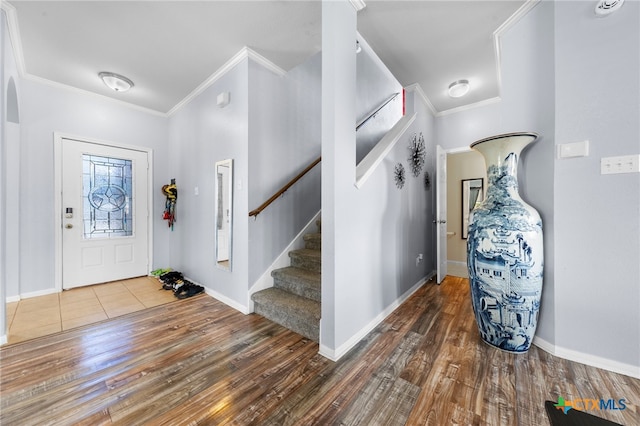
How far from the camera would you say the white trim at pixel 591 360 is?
1554 millimetres

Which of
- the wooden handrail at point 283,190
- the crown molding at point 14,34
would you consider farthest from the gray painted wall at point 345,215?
the crown molding at point 14,34

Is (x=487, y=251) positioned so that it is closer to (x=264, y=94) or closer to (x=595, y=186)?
(x=595, y=186)

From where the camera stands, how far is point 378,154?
2.37 meters

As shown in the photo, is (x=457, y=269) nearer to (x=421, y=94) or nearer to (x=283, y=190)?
(x=421, y=94)

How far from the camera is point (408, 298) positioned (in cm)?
290

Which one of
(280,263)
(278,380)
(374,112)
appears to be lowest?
(278,380)

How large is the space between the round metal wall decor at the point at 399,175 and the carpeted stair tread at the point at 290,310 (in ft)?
5.06

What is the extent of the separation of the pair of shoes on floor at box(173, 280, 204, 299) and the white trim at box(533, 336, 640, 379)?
345cm

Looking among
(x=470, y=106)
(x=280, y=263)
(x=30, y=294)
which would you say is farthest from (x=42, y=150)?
(x=470, y=106)

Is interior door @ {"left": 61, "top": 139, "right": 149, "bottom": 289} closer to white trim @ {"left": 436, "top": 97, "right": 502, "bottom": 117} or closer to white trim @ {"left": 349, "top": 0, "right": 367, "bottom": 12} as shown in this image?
white trim @ {"left": 349, "top": 0, "right": 367, "bottom": 12}

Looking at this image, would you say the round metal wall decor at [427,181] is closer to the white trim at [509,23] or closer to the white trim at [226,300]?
the white trim at [509,23]

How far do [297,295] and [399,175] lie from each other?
1.71 metres

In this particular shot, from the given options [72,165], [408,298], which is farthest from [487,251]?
[72,165]

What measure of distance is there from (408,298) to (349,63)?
8.31 feet
